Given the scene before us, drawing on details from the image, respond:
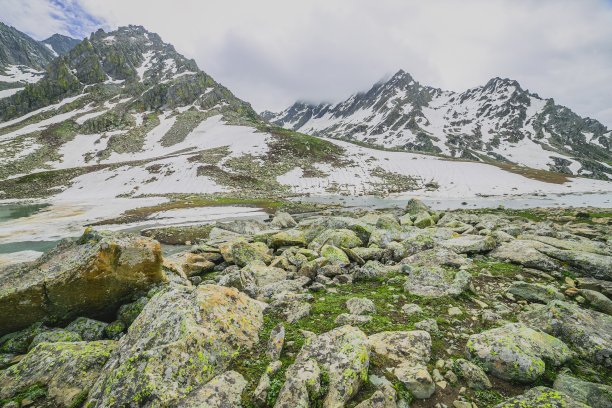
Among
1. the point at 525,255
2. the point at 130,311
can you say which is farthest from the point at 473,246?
Result: the point at 130,311

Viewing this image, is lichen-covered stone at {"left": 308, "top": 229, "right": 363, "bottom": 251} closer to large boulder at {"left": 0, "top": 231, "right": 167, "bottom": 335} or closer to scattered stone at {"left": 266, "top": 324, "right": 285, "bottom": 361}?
large boulder at {"left": 0, "top": 231, "right": 167, "bottom": 335}

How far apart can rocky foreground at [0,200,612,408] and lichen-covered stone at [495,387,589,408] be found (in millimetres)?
24

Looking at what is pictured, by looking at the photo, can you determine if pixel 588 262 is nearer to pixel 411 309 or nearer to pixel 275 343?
pixel 411 309

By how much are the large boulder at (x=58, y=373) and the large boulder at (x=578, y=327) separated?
9.89 meters

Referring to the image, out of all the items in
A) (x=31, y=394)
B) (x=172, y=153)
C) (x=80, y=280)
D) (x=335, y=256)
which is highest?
(x=172, y=153)

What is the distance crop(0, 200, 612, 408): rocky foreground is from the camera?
496 centimetres

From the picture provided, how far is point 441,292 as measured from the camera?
357 inches

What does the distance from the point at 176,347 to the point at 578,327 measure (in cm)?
864

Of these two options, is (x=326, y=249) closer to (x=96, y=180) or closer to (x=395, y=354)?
(x=395, y=354)

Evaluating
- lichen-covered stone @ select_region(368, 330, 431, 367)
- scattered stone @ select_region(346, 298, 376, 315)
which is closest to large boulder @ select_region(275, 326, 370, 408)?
lichen-covered stone @ select_region(368, 330, 431, 367)

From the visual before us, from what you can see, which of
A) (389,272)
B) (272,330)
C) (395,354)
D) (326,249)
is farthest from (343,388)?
(326,249)

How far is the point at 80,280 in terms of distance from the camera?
8281mm

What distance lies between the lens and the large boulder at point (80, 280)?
7.92m

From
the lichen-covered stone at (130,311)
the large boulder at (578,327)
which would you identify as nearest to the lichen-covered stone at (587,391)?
the large boulder at (578,327)
